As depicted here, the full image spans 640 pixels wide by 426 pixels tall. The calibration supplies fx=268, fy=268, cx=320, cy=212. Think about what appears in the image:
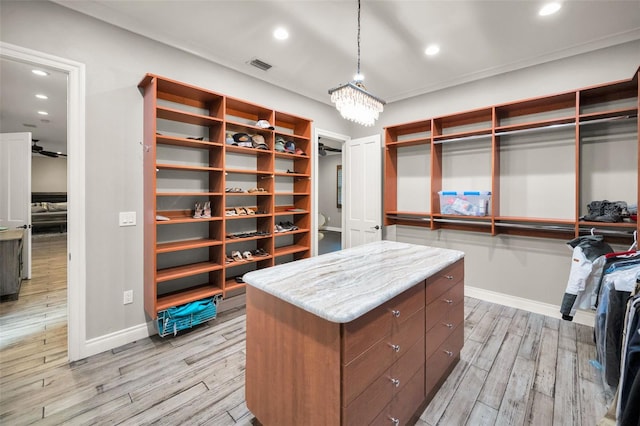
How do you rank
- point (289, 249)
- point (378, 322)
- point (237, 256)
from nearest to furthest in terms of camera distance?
point (378, 322) < point (237, 256) < point (289, 249)

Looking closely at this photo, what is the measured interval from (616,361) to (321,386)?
206 cm

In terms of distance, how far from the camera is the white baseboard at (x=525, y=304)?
2.85 metres

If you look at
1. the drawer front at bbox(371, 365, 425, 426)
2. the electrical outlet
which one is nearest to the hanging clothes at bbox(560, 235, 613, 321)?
the drawer front at bbox(371, 365, 425, 426)

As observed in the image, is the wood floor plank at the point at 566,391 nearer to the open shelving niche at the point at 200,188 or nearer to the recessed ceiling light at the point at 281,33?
the open shelving niche at the point at 200,188

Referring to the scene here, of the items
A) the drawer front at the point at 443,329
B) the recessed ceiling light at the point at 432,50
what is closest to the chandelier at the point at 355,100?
the recessed ceiling light at the point at 432,50

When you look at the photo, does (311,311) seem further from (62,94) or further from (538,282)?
(62,94)

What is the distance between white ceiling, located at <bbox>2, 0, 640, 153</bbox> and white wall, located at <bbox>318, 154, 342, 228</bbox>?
566 centimetres

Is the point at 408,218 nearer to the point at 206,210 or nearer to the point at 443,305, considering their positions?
the point at 443,305

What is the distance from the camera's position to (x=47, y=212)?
368 inches

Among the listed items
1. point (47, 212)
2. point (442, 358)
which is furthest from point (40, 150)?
point (442, 358)

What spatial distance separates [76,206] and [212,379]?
1821 millimetres

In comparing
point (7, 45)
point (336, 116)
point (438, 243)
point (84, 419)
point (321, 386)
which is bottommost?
point (84, 419)

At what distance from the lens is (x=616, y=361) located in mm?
1773

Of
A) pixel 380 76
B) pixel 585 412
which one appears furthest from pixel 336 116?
pixel 585 412
